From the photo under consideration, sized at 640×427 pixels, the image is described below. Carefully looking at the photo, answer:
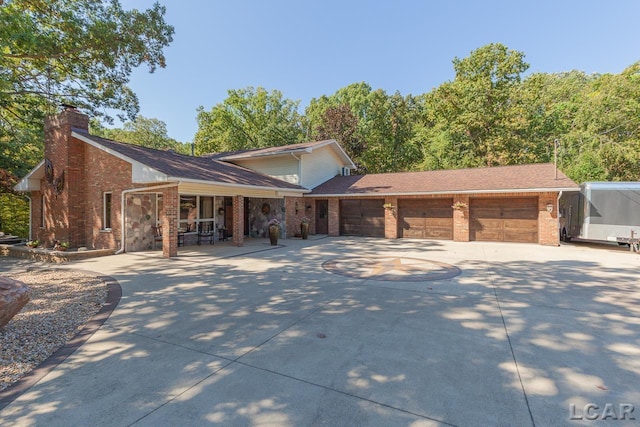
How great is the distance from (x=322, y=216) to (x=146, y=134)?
3289 cm

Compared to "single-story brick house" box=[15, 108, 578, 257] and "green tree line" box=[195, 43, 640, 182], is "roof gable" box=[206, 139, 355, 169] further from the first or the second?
"green tree line" box=[195, 43, 640, 182]

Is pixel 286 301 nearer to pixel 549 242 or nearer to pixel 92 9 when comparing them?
pixel 549 242

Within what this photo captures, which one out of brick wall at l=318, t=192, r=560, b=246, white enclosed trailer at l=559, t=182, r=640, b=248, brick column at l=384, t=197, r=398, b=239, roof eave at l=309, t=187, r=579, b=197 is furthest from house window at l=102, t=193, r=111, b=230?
white enclosed trailer at l=559, t=182, r=640, b=248

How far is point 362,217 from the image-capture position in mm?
16578

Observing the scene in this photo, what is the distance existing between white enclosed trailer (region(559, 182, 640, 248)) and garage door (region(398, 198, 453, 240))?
5.06m

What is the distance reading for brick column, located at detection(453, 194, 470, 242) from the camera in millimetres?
13836

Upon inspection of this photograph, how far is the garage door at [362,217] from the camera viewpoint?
1616 cm

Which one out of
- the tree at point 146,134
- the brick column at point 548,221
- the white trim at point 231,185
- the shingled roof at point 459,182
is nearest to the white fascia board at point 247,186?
the white trim at point 231,185

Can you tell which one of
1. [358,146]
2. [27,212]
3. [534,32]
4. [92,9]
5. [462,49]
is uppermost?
[462,49]

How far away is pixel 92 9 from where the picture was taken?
1126 centimetres

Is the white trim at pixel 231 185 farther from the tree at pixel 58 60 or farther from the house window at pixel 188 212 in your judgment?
the tree at pixel 58 60

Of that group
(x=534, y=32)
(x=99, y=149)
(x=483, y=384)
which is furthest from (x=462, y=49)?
(x=483, y=384)

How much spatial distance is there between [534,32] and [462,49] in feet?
36.7

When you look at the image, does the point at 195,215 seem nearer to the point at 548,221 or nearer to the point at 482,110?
the point at 548,221
